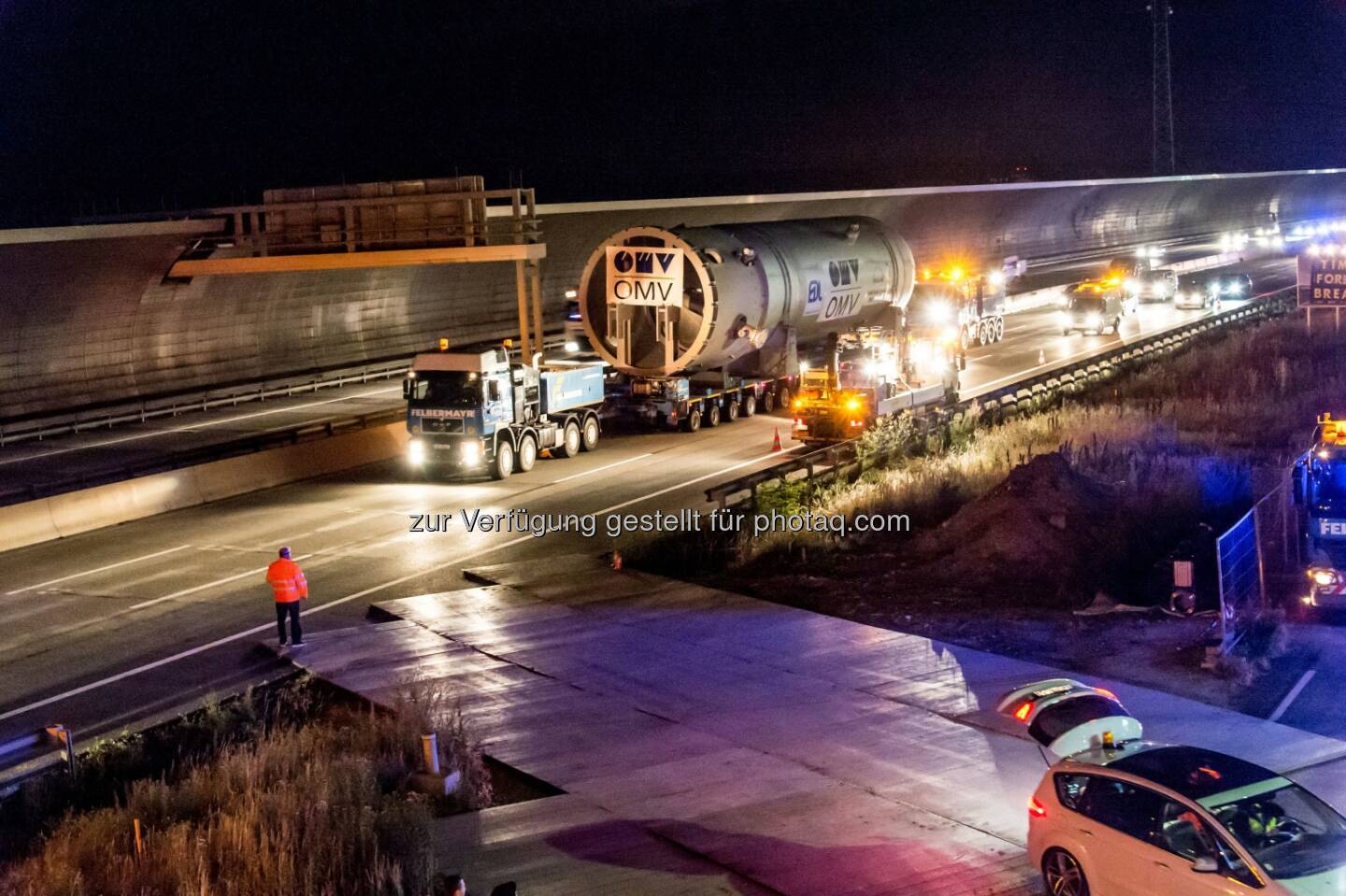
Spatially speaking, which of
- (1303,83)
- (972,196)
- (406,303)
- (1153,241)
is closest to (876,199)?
(972,196)

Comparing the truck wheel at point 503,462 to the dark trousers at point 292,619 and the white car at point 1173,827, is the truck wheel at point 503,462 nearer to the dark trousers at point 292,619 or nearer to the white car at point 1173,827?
the dark trousers at point 292,619

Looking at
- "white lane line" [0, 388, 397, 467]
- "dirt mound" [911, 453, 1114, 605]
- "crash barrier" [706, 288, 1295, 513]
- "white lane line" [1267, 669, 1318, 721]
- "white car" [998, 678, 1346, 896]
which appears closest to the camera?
"white car" [998, 678, 1346, 896]

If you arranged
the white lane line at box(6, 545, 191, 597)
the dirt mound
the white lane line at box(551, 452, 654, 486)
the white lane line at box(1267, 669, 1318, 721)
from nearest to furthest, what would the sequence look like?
the white lane line at box(1267, 669, 1318, 721)
the dirt mound
the white lane line at box(6, 545, 191, 597)
the white lane line at box(551, 452, 654, 486)

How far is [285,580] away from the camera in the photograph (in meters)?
18.2

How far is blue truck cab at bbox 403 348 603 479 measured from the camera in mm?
29688

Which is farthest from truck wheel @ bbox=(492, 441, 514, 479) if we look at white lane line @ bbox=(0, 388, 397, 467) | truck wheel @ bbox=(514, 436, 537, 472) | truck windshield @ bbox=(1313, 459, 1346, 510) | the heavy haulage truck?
truck windshield @ bbox=(1313, 459, 1346, 510)

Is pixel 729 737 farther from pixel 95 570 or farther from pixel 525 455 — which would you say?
pixel 525 455

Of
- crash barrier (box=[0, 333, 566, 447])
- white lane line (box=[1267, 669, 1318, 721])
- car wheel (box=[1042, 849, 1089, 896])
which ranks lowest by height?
white lane line (box=[1267, 669, 1318, 721])

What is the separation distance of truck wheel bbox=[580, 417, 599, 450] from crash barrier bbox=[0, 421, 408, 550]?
177 inches

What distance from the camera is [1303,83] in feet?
376

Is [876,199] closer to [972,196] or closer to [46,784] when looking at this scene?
[972,196]

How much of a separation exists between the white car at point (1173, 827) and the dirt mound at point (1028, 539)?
9.17 metres

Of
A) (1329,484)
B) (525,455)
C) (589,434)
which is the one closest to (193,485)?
(525,455)

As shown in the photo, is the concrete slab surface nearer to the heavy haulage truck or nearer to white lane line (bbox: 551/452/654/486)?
white lane line (bbox: 551/452/654/486)
